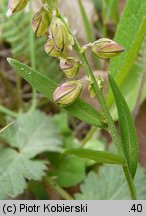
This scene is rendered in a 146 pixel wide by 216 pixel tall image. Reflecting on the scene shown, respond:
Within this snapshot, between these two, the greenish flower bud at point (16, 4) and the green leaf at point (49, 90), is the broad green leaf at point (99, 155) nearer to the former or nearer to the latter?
the green leaf at point (49, 90)

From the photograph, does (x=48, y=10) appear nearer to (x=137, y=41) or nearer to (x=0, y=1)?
(x=137, y=41)

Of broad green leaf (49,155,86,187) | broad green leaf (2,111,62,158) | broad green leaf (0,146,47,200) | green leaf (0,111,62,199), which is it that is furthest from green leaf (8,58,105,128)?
broad green leaf (49,155,86,187)

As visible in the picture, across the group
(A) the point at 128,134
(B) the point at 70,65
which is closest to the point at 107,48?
(B) the point at 70,65

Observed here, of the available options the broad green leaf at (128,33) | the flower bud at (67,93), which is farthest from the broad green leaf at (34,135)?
the flower bud at (67,93)

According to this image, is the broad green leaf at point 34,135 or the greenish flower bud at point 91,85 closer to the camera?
the greenish flower bud at point 91,85

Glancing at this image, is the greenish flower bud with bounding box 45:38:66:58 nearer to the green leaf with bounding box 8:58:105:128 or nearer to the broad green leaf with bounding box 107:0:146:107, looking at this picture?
the green leaf with bounding box 8:58:105:128

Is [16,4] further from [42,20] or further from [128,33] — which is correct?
[128,33]

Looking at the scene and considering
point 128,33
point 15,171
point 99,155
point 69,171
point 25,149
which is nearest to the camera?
point 99,155
